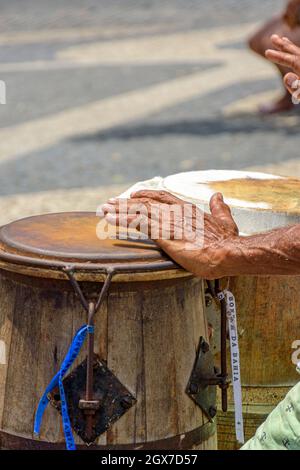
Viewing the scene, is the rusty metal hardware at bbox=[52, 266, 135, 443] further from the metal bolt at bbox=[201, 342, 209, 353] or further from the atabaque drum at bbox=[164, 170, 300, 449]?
the atabaque drum at bbox=[164, 170, 300, 449]

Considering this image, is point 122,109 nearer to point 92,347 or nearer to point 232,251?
point 232,251

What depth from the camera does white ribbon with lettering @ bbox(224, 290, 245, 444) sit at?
2.57 metres

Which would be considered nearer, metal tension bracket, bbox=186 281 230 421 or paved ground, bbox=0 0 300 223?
metal tension bracket, bbox=186 281 230 421

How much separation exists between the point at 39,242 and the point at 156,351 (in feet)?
1.22

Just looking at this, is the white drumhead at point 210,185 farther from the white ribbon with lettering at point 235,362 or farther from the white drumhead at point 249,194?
the white ribbon with lettering at point 235,362

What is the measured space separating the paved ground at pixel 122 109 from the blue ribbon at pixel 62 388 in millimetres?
3750

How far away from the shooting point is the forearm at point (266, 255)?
234cm

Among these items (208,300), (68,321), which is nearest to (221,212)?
(208,300)

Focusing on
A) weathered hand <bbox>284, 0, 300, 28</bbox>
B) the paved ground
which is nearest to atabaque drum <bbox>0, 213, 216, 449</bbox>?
the paved ground

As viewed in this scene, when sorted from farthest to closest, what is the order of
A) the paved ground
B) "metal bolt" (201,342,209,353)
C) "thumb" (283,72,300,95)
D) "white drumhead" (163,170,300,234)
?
the paved ground → "thumb" (283,72,300,95) → "white drumhead" (163,170,300,234) → "metal bolt" (201,342,209,353)

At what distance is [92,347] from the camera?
226cm

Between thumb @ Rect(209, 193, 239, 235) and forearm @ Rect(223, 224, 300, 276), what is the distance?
0.36 ft
